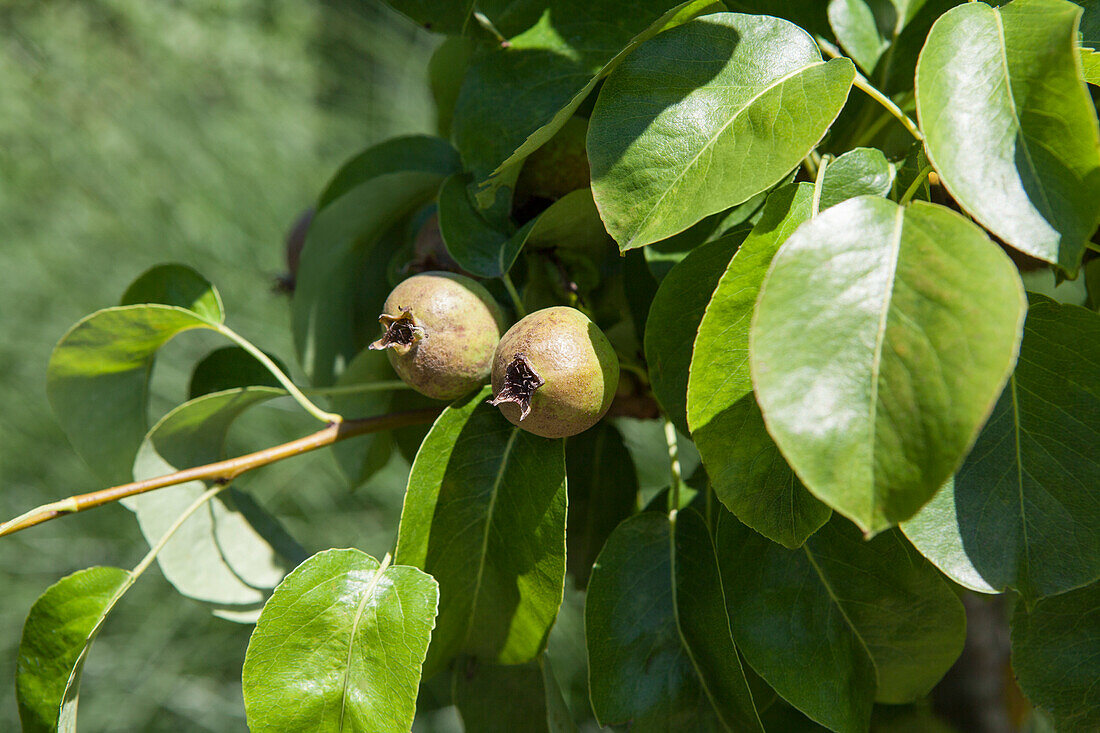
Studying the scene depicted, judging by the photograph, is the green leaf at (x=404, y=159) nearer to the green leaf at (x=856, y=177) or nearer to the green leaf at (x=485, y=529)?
the green leaf at (x=485, y=529)

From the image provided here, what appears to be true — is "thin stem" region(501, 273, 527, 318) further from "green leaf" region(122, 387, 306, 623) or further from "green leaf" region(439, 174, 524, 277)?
"green leaf" region(122, 387, 306, 623)

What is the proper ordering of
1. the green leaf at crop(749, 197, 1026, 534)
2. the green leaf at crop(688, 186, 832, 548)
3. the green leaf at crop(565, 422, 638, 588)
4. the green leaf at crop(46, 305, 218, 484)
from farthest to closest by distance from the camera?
1. the green leaf at crop(565, 422, 638, 588)
2. the green leaf at crop(46, 305, 218, 484)
3. the green leaf at crop(688, 186, 832, 548)
4. the green leaf at crop(749, 197, 1026, 534)

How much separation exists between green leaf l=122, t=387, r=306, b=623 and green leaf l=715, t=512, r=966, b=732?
402 mm

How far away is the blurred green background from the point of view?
89.9 inches

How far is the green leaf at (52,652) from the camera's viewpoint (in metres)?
0.57

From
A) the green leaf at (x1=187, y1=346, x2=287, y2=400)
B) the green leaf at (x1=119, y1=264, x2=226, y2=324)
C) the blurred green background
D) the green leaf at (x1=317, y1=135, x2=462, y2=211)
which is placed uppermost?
the green leaf at (x1=317, y1=135, x2=462, y2=211)

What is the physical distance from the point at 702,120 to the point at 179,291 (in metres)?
0.53

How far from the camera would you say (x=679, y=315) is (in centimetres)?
52

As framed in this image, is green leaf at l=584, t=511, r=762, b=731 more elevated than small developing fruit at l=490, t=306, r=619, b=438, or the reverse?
small developing fruit at l=490, t=306, r=619, b=438

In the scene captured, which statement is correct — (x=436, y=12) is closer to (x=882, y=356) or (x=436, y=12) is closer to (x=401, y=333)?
(x=401, y=333)

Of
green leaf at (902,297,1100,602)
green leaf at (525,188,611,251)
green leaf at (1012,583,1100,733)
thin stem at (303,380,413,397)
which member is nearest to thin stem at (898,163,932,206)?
green leaf at (902,297,1100,602)

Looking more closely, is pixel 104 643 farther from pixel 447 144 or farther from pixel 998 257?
pixel 998 257

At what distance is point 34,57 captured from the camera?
297 centimetres

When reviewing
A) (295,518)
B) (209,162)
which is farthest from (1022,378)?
(209,162)
